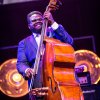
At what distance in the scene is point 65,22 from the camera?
6281 mm

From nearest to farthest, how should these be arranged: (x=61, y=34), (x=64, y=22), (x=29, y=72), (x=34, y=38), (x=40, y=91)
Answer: (x=40, y=91), (x=29, y=72), (x=61, y=34), (x=34, y=38), (x=64, y=22)

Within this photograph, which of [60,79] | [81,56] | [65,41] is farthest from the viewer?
[81,56]

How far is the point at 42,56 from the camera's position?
3.47 metres

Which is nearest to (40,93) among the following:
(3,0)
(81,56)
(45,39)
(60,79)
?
(60,79)

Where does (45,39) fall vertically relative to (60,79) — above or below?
above

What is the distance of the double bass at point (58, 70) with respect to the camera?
129 inches

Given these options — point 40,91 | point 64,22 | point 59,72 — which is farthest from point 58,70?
point 64,22

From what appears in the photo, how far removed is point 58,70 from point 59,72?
0.9 inches

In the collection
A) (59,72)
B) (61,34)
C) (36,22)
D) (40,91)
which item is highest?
(36,22)

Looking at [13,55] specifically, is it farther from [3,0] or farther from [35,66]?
[35,66]

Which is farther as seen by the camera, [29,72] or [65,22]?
[65,22]

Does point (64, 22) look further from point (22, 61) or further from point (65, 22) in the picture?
point (22, 61)

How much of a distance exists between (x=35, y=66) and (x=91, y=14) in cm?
297

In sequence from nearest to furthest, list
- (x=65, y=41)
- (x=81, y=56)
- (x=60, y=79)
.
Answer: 1. (x=60, y=79)
2. (x=65, y=41)
3. (x=81, y=56)
